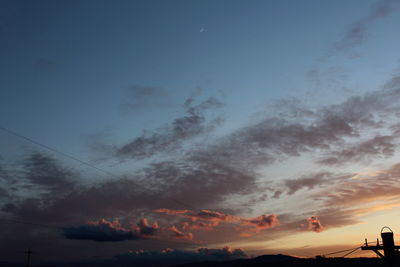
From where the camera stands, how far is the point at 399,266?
32.1m

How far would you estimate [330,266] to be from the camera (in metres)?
170

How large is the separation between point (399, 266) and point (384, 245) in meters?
2.41

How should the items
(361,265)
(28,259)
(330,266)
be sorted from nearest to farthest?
(28,259), (330,266), (361,265)

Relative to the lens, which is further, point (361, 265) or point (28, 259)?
point (361, 265)

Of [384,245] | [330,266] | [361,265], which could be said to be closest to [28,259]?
[384,245]

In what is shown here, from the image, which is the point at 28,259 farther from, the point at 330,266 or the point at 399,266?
the point at 330,266

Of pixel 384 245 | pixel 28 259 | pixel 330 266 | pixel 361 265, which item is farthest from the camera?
pixel 361 265

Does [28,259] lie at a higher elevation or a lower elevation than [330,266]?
higher

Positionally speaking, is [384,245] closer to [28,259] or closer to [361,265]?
[28,259]

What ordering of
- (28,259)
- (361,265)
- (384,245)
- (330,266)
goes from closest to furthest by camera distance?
(384,245)
(28,259)
(330,266)
(361,265)

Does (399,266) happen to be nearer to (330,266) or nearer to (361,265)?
(330,266)

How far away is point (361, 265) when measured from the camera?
187375 mm

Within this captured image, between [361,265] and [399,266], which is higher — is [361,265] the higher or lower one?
the lower one

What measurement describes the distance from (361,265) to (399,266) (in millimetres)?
177577
